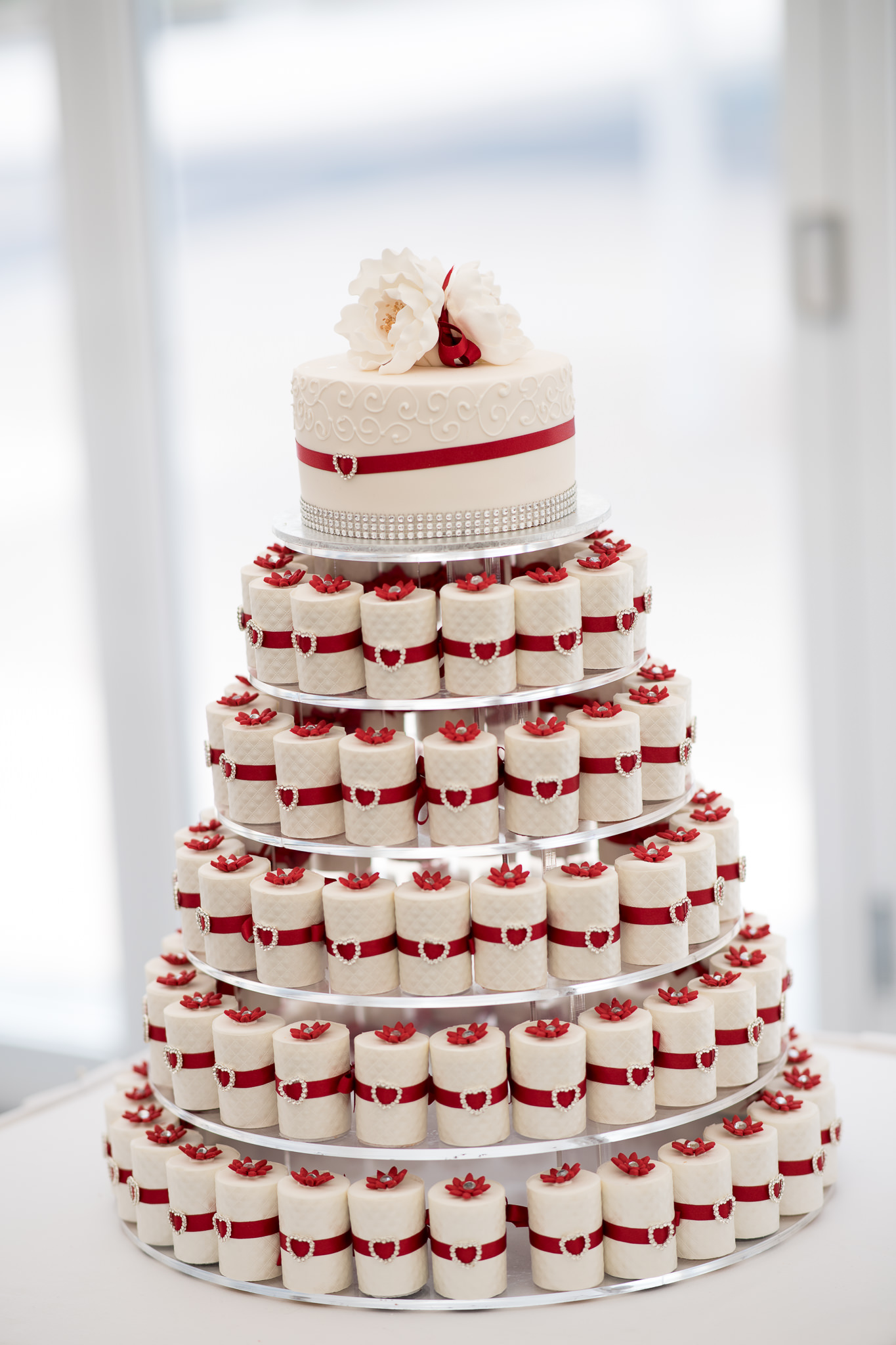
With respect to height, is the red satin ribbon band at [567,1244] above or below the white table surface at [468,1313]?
above

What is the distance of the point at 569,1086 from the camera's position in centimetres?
239

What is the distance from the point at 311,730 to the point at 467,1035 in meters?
0.51

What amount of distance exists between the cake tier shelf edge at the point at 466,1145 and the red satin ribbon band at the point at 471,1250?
12cm

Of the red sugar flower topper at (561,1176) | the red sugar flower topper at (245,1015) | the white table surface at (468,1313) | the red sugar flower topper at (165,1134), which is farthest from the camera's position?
the red sugar flower topper at (165,1134)

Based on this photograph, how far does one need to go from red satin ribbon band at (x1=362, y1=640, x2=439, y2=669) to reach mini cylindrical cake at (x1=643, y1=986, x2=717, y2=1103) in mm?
647

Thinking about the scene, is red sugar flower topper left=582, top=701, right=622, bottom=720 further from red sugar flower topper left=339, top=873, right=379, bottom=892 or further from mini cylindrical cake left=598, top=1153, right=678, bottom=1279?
mini cylindrical cake left=598, top=1153, right=678, bottom=1279

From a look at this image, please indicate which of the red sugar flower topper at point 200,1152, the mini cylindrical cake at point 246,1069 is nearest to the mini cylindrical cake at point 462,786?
the mini cylindrical cake at point 246,1069

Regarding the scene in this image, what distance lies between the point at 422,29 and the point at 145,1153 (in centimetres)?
271

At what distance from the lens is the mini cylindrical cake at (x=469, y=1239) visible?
2.36 meters

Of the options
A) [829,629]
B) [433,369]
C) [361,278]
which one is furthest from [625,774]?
[829,629]

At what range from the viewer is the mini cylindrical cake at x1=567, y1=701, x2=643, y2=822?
7.99ft

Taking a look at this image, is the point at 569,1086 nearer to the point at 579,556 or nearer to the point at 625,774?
the point at 625,774

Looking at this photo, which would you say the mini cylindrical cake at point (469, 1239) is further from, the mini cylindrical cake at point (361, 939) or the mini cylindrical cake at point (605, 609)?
the mini cylindrical cake at point (605, 609)

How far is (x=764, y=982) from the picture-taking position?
2.67m
